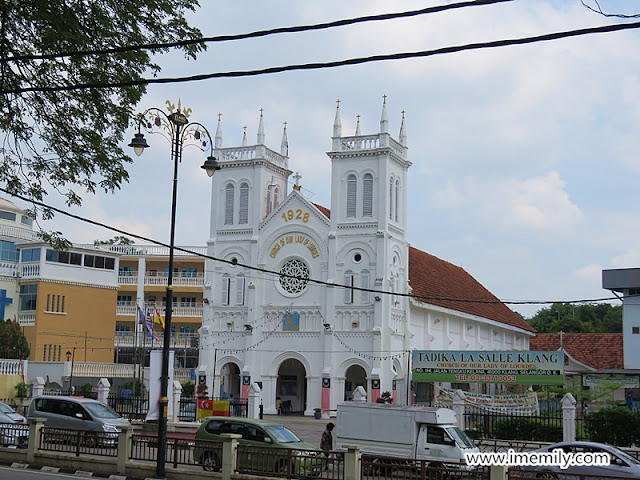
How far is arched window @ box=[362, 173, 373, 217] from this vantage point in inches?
1953

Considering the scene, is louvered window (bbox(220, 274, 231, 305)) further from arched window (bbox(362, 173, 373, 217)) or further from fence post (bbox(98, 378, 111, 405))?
fence post (bbox(98, 378, 111, 405))

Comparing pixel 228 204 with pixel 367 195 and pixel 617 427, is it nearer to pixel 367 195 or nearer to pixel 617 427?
pixel 367 195

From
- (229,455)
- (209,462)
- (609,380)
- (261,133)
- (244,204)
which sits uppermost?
(261,133)

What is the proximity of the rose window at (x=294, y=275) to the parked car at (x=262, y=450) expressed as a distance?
28.6 m

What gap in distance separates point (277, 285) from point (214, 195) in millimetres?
7832

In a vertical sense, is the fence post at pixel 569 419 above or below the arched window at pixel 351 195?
below

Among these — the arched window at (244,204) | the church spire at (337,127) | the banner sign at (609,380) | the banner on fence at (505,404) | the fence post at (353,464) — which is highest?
the church spire at (337,127)

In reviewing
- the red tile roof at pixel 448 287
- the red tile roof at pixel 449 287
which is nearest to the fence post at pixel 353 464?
the red tile roof at pixel 448 287

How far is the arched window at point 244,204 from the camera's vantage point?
175 ft

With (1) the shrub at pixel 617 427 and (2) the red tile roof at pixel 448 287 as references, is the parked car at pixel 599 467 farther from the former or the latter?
(2) the red tile roof at pixel 448 287

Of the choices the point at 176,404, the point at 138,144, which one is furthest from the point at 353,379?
the point at 138,144

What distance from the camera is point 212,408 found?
35.9 m

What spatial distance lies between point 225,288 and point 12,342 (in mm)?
13509

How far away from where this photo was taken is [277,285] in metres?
51.5
